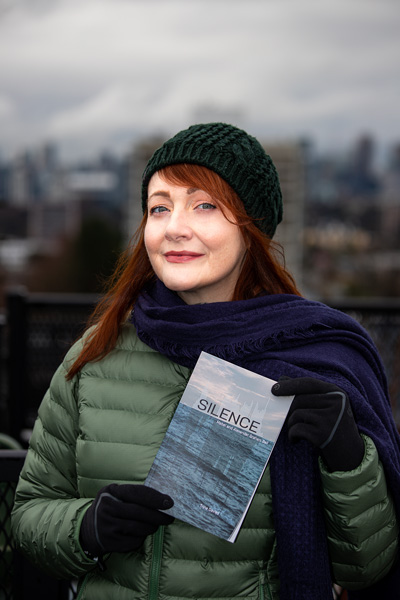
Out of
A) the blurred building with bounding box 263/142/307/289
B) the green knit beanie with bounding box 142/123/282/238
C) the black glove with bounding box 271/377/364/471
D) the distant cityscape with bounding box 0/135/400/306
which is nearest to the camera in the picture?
the black glove with bounding box 271/377/364/471

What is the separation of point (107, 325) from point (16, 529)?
57 cm

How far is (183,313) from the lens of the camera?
1729 millimetres

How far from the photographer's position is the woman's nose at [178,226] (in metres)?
1.69

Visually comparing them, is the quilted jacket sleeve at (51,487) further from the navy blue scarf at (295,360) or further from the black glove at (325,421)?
the black glove at (325,421)

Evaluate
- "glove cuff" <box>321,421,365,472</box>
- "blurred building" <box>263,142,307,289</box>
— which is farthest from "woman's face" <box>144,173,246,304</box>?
"blurred building" <box>263,142,307,289</box>

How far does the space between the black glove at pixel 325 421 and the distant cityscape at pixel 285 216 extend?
63.6 meters

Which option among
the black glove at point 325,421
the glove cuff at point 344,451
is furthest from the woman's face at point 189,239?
the glove cuff at point 344,451

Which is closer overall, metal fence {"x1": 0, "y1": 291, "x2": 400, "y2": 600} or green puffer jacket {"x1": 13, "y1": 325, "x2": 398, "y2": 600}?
green puffer jacket {"x1": 13, "y1": 325, "x2": 398, "y2": 600}

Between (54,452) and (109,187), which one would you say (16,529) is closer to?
(54,452)

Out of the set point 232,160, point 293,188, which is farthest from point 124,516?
point 293,188

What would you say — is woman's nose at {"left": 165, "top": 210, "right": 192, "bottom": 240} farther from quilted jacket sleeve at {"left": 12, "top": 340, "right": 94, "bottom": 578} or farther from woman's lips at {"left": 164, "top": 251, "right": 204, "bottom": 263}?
quilted jacket sleeve at {"left": 12, "top": 340, "right": 94, "bottom": 578}

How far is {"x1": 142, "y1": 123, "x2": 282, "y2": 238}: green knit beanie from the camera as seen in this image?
1688 millimetres

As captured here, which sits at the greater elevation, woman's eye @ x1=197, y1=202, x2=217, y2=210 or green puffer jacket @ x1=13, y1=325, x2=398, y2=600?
woman's eye @ x1=197, y1=202, x2=217, y2=210

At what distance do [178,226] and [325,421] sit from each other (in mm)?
599
